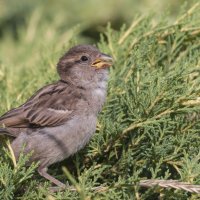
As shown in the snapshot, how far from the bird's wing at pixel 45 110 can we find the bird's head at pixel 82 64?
0.68ft

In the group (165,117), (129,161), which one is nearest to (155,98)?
(165,117)

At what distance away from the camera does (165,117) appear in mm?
3275

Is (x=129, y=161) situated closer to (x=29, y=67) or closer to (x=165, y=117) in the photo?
(x=165, y=117)

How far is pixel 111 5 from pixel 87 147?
3.69 meters

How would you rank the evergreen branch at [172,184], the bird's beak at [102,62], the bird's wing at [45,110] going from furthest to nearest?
1. the bird's beak at [102,62]
2. the bird's wing at [45,110]
3. the evergreen branch at [172,184]

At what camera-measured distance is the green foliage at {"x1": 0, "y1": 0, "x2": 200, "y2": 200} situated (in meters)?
2.96

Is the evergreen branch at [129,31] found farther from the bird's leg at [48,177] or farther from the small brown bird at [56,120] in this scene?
the bird's leg at [48,177]

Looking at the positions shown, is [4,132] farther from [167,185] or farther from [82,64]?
[167,185]

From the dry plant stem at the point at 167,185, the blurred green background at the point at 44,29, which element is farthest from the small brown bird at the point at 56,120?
the dry plant stem at the point at 167,185

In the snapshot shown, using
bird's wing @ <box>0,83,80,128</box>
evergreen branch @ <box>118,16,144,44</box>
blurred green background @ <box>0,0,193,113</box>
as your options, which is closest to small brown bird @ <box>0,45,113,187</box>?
bird's wing @ <box>0,83,80,128</box>

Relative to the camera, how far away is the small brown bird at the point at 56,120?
3.52 m

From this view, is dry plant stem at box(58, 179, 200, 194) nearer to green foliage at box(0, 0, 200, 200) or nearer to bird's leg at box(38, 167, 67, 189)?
green foliage at box(0, 0, 200, 200)

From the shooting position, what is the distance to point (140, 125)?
3.24 metres

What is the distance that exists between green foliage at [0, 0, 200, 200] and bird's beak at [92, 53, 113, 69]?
83 millimetres
